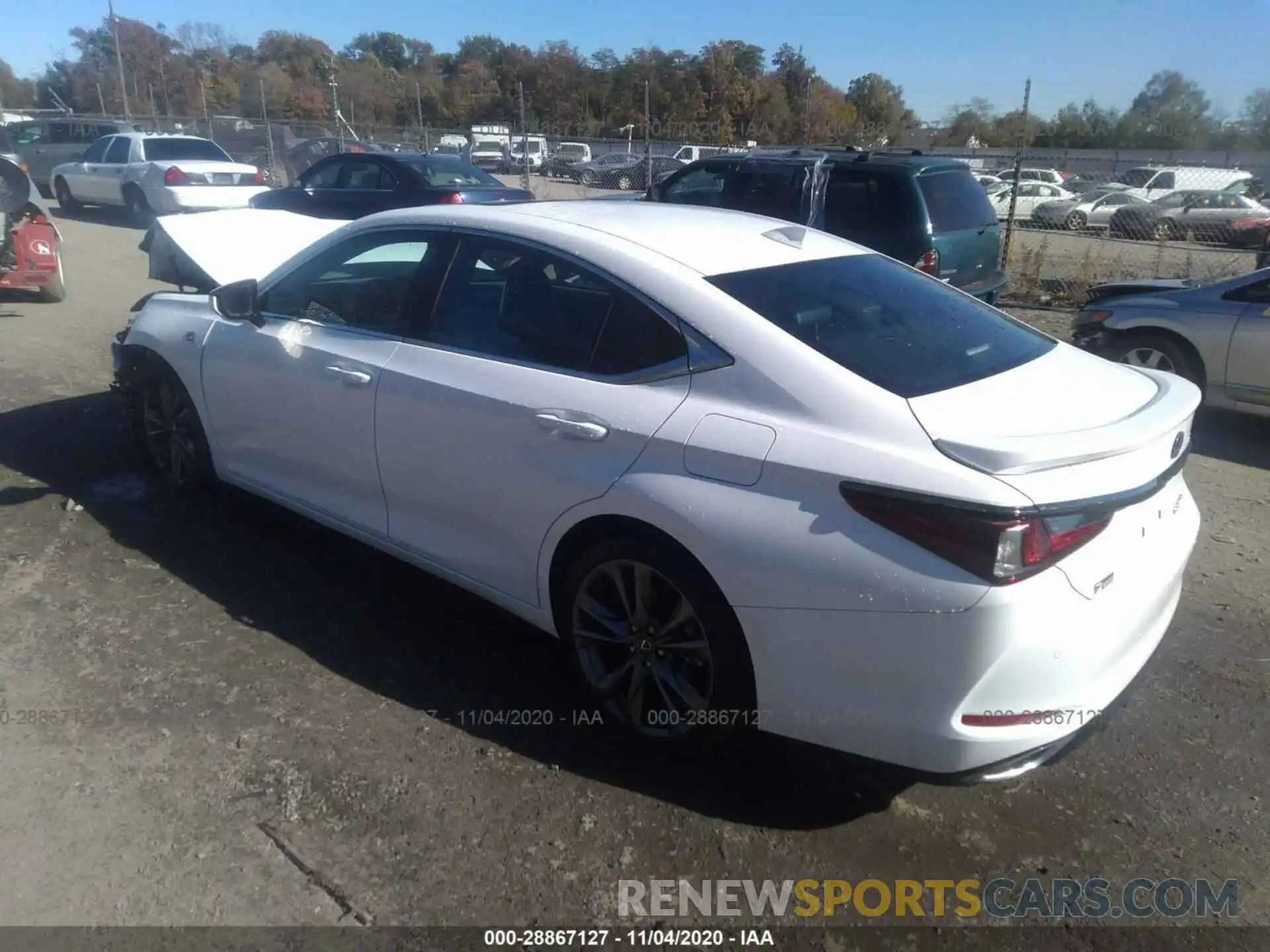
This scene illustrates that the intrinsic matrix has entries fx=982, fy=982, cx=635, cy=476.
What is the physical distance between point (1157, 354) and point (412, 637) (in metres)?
5.72

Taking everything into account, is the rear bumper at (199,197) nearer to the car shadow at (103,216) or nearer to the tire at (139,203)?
the tire at (139,203)

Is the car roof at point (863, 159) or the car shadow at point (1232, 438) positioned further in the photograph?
the car roof at point (863, 159)

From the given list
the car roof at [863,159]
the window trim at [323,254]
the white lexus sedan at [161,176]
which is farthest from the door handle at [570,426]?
the white lexus sedan at [161,176]

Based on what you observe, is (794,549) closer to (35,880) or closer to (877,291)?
(877,291)

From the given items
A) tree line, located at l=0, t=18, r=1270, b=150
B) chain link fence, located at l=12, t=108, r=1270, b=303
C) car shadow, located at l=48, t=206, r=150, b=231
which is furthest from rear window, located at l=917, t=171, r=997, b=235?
tree line, located at l=0, t=18, r=1270, b=150

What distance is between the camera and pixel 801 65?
64.2 meters

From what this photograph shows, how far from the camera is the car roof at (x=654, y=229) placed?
3.26 meters

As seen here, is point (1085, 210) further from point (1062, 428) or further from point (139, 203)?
point (1062, 428)

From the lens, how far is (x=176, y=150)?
18359mm

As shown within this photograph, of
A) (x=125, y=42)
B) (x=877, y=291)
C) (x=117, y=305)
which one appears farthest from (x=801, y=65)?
(x=877, y=291)

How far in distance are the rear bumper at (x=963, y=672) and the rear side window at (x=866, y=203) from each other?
6.16 m

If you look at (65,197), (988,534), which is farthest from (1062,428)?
(65,197)

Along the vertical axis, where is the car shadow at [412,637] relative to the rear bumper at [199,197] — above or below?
below

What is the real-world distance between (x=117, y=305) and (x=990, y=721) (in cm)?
1043
